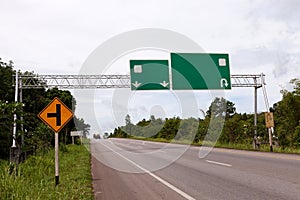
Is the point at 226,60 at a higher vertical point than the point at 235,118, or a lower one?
higher

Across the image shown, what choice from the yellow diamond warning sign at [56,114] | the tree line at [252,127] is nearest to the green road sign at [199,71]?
the tree line at [252,127]

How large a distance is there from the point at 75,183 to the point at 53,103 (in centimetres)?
258

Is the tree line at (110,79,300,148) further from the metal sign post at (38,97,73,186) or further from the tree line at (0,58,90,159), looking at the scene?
the metal sign post at (38,97,73,186)

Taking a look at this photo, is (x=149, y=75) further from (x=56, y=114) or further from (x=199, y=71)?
(x=56, y=114)

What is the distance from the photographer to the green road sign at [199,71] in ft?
71.0

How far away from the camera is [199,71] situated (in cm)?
2219

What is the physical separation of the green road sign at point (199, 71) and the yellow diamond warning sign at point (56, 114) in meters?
12.6

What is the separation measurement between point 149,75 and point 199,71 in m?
3.48

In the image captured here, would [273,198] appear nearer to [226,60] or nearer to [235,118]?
[226,60]

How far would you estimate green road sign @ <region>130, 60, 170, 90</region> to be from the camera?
21859 mm

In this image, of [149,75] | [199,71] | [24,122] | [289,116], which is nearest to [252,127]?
[289,116]

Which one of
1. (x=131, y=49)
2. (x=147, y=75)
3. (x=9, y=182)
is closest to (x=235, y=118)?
(x=147, y=75)

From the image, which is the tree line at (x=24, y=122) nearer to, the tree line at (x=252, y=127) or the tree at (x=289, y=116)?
the tree line at (x=252, y=127)

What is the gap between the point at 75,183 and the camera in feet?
32.5
